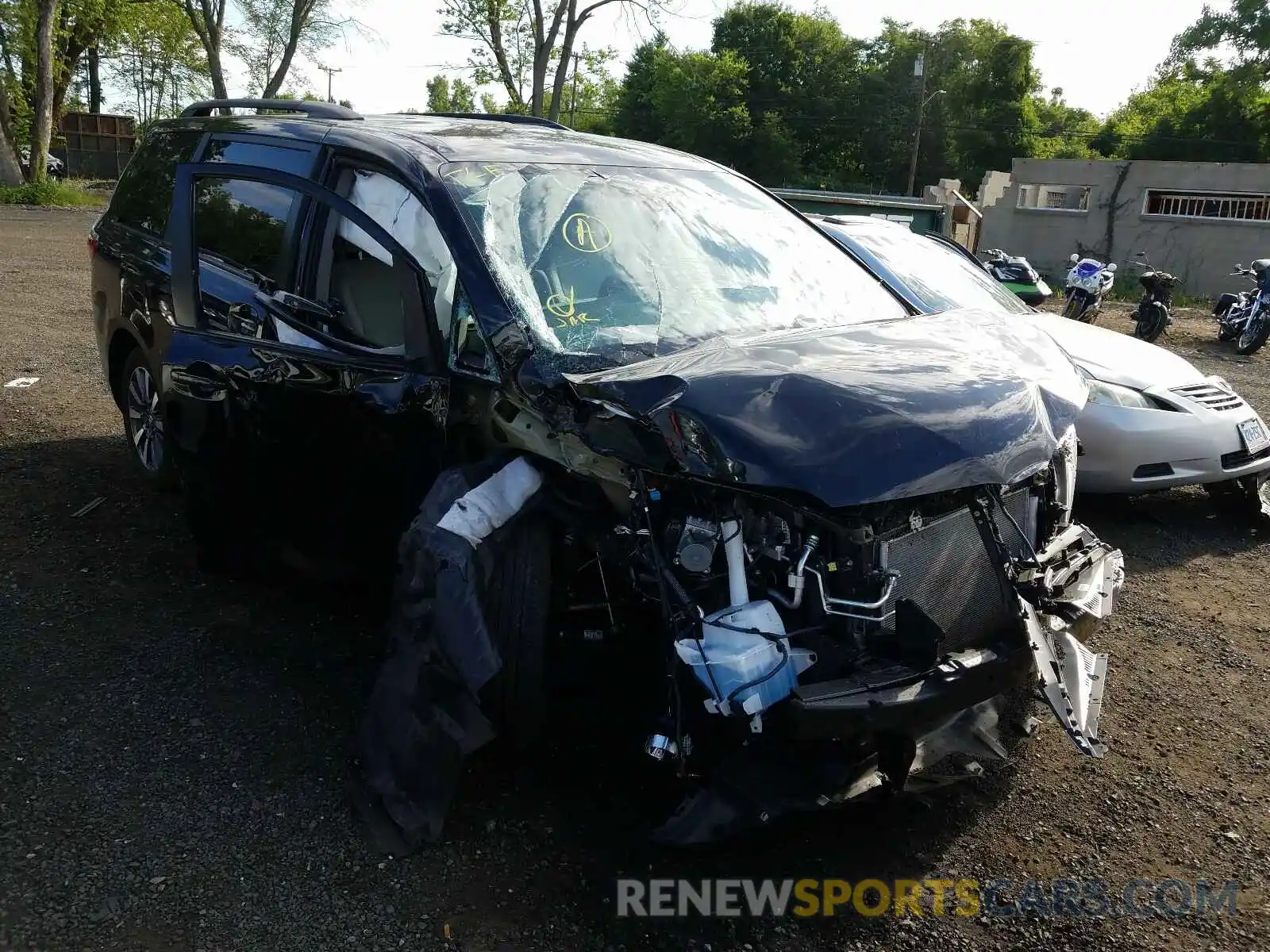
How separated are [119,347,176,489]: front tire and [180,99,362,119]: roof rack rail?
4.09ft

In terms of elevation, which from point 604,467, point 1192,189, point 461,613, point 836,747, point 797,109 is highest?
point 797,109

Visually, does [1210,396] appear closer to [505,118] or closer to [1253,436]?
[1253,436]

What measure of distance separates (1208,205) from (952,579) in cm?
2770

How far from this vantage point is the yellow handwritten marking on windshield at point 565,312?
311cm

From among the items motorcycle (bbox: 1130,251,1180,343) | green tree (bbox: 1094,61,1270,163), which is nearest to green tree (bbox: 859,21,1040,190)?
green tree (bbox: 1094,61,1270,163)

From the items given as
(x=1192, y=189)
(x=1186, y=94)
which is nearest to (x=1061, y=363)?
(x=1192, y=189)

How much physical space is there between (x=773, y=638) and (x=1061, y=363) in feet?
5.37

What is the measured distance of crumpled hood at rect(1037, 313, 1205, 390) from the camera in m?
5.74

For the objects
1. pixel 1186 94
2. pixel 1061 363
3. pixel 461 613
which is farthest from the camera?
pixel 1186 94

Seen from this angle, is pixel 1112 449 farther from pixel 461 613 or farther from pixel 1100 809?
pixel 461 613

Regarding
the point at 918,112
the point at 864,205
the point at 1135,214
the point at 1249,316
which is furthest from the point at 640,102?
the point at 1249,316

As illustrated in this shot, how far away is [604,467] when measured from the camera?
2.83 m

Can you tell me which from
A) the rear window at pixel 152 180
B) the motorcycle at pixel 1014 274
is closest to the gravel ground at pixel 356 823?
the rear window at pixel 152 180

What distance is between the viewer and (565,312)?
3148mm
